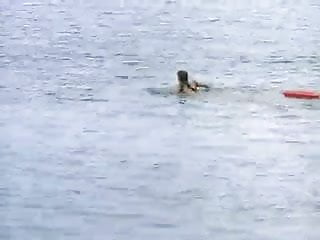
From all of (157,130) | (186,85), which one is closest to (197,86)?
(186,85)

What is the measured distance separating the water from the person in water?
9 centimetres

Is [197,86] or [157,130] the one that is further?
[197,86]

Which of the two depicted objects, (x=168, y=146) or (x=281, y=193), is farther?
(x=168, y=146)

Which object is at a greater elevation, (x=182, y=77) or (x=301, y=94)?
(x=182, y=77)

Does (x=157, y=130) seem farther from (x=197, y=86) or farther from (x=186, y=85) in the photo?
(x=197, y=86)

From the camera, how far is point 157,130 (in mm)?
6281

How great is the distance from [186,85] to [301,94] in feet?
2.80

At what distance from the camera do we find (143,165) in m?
5.54

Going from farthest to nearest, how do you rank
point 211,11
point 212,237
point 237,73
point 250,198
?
point 211,11 < point 237,73 < point 250,198 < point 212,237

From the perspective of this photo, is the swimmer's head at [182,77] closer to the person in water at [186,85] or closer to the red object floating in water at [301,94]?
the person in water at [186,85]

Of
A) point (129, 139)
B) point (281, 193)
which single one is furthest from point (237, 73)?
point (281, 193)

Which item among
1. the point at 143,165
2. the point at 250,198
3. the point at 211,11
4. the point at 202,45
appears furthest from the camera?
the point at 211,11

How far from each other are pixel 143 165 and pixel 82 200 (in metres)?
0.64

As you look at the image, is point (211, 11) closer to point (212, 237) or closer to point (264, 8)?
point (264, 8)
